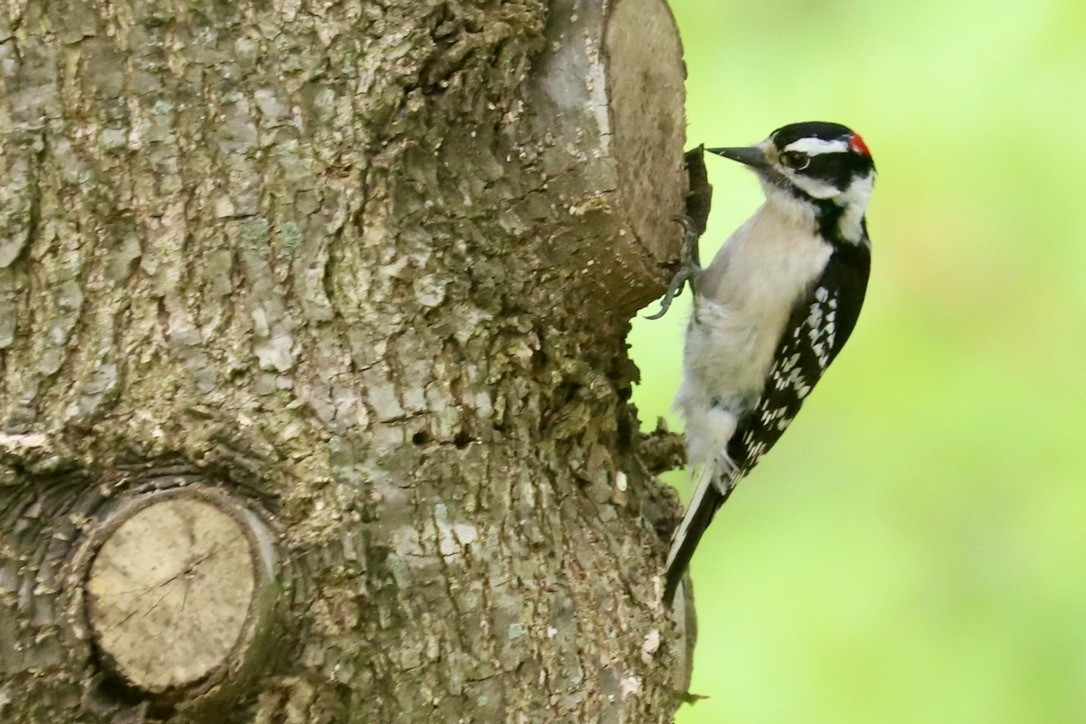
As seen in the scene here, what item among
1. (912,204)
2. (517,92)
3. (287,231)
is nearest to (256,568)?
(287,231)

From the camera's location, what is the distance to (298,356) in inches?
59.0

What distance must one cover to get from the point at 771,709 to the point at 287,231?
2.07m

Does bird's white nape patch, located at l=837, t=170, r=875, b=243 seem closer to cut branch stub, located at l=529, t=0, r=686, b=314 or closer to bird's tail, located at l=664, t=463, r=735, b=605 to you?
Answer: bird's tail, located at l=664, t=463, r=735, b=605

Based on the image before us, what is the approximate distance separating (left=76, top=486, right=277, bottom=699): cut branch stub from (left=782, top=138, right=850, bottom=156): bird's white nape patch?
1.78 meters

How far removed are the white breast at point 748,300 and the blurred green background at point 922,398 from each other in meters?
0.19

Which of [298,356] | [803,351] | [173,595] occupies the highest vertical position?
[803,351]

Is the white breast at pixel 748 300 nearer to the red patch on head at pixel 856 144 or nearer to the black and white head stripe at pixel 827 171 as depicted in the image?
the black and white head stripe at pixel 827 171

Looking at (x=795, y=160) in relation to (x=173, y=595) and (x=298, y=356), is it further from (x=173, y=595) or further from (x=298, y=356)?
(x=173, y=595)

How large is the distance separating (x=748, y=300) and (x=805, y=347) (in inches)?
7.0

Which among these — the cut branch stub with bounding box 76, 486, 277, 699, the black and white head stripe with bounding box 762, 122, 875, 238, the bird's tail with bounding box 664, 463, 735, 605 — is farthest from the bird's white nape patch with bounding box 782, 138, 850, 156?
the cut branch stub with bounding box 76, 486, 277, 699

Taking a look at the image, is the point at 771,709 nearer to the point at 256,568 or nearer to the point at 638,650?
the point at 638,650

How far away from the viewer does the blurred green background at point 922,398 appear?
312 centimetres

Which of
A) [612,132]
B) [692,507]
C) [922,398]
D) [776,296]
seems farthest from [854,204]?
[612,132]

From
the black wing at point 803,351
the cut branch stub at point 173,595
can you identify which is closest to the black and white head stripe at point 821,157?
the black wing at point 803,351
